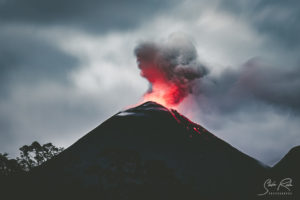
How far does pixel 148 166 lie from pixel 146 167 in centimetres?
14

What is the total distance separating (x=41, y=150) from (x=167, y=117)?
36.2m

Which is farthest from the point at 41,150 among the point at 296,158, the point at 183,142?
the point at 296,158

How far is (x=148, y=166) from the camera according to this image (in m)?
11.0

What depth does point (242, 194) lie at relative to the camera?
1064 centimetres

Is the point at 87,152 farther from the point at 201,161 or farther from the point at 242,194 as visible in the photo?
the point at 242,194
